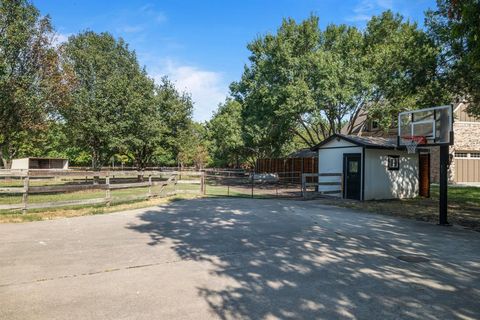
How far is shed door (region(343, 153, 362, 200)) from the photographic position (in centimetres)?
1730

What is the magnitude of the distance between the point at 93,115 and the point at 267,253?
839 inches

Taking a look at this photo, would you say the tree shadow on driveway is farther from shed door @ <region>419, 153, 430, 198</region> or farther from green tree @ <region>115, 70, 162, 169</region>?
green tree @ <region>115, 70, 162, 169</region>

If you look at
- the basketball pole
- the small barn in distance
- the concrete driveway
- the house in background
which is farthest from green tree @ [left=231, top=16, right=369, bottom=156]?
the small barn in distance

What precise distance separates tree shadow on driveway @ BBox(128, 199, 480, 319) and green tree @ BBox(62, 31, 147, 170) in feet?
53.4

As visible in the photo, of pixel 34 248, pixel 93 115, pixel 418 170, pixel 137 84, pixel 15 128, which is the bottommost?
pixel 34 248

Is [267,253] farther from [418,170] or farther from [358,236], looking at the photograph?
[418,170]

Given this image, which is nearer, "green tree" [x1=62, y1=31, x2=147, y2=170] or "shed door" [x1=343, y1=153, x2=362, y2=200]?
"shed door" [x1=343, y1=153, x2=362, y2=200]

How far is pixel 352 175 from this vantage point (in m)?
17.7

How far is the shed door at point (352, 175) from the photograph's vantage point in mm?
17297

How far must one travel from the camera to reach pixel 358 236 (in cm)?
833

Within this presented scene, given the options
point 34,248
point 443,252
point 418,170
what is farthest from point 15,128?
point 418,170

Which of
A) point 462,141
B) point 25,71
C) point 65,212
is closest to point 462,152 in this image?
point 462,141

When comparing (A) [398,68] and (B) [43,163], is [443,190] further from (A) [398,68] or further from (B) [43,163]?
(B) [43,163]

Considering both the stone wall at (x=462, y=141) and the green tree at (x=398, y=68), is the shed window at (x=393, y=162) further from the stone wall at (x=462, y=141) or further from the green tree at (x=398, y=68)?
the stone wall at (x=462, y=141)
